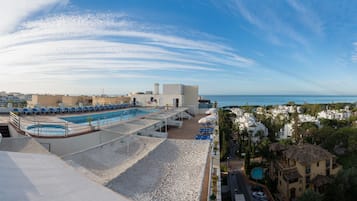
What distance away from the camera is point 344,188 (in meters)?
12.7

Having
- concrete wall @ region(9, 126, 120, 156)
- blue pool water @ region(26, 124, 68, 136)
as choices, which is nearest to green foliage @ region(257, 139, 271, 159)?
concrete wall @ region(9, 126, 120, 156)

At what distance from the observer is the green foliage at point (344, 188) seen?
41.0 ft

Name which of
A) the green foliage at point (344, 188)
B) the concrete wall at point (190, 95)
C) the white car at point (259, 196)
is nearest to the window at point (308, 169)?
the green foliage at point (344, 188)

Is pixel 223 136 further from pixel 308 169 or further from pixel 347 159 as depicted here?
pixel 347 159

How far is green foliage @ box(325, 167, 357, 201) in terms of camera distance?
12.5 metres

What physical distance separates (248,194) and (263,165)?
501 centimetres

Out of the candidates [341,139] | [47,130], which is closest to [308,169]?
[341,139]

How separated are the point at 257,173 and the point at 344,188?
19.9ft

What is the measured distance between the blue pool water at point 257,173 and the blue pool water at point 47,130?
1529 cm

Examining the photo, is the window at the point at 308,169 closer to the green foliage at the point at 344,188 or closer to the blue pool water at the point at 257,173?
the green foliage at the point at 344,188

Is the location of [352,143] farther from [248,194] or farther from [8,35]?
[8,35]

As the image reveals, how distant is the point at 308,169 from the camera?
49.9ft

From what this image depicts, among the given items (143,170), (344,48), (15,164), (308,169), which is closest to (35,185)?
(15,164)

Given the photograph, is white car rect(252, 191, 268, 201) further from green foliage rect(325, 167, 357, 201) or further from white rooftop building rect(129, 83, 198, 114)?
white rooftop building rect(129, 83, 198, 114)
